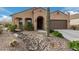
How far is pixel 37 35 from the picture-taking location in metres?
7.00

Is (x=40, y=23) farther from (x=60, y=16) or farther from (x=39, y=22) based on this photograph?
(x=60, y=16)

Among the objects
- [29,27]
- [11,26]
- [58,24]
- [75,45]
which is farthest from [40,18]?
[75,45]

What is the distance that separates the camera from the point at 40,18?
22.8 feet

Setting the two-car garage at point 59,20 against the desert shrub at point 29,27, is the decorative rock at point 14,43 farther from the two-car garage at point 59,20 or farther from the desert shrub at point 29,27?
the two-car garage at point 59,20

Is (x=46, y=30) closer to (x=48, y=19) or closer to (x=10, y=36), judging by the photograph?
(x=48, y=19)

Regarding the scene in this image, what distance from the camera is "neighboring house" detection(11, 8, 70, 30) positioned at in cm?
695

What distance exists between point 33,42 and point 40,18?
22.8 inches

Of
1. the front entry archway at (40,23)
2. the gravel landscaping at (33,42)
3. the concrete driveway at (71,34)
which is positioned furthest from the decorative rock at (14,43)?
the concrete driveway at (71,34)

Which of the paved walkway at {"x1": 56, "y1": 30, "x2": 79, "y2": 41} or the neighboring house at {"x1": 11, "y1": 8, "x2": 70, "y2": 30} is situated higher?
the neighboring house at {"x1": 11, "y1": 8, "x2": 70, "y2": 30}

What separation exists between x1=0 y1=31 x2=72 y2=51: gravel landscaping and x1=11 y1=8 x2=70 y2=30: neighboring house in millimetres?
221

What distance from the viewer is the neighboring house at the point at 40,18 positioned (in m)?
6.95

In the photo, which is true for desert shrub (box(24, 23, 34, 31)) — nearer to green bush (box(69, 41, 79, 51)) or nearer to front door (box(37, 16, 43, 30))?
front door (box(37, 16, 43, 30))

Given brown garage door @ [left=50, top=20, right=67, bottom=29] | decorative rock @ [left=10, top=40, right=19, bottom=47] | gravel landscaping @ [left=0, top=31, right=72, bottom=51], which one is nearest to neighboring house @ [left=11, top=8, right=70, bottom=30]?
brown garage door @ [left=50, top=20, right=67, bottom=29]
